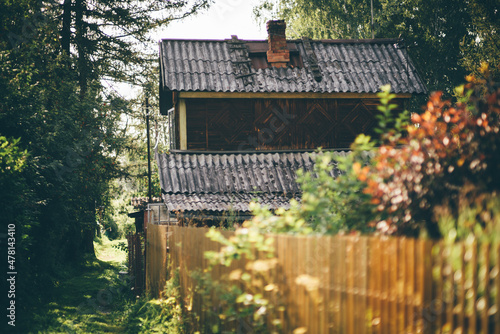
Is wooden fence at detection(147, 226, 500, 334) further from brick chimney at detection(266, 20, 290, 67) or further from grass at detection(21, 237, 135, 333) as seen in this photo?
brick chimney at detection(266, 20, 290, 67)

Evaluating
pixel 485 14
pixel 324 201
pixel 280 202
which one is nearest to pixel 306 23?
pixel 485 14

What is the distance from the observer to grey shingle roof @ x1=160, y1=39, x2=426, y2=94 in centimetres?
1566

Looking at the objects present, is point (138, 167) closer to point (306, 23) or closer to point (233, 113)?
point (233, 113)

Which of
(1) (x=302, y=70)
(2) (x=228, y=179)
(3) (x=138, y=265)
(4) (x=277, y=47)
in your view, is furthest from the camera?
(4) (x=277, y=47)

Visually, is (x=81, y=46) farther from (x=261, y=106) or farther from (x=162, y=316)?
(x=162, y=316)

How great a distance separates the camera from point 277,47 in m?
16.9

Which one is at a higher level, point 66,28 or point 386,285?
point 66,28

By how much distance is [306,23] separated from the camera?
31406 millimetres

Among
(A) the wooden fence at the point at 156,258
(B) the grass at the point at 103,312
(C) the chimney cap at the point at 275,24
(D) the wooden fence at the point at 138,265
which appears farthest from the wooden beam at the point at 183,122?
(B) the grass at the point at 103,312

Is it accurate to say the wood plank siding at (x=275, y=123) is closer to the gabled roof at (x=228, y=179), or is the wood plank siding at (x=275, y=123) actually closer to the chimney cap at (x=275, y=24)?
the gabled roof at (x=228, y=179)

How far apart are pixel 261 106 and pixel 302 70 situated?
2.17 m

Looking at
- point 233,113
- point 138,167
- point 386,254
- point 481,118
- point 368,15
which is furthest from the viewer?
point 368,15

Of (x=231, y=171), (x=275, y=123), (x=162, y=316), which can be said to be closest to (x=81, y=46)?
(x=275, y=123)

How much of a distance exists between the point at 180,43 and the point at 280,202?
7.22 metres
